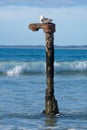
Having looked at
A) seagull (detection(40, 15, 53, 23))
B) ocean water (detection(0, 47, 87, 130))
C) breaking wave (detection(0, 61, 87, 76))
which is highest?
seagull (detection(40, 15, 53, 23))

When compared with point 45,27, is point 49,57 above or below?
below

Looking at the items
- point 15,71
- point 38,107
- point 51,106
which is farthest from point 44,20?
point 15,71

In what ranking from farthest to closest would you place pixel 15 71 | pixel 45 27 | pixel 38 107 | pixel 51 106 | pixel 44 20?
pixel 15 71 < pixel 38 107 < pixel 51 106 < pixel 44 20 < pixel 45 27

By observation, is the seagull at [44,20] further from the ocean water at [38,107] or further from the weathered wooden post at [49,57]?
the ocean water at [38,107]

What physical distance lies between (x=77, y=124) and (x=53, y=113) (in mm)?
1495

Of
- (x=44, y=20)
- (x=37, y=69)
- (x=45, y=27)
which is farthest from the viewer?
(x=37, y=69)

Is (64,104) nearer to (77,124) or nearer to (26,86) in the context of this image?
(77,124)

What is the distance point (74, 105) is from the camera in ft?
64.1

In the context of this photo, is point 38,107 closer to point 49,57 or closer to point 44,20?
point 49,57

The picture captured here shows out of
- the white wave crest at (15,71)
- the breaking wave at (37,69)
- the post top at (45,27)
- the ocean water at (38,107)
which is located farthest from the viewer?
the breaking wave at (37,69)

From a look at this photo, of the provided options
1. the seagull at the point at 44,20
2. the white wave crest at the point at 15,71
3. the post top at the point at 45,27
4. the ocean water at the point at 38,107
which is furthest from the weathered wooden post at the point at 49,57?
the white wave crest at the point at 15,71

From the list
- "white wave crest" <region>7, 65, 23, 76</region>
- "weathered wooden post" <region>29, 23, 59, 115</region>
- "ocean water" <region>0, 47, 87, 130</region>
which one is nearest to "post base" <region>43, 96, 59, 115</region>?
"weathered wooden post" <region>29, 23, 59, 115</region>

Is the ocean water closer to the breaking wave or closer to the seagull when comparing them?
the seagull

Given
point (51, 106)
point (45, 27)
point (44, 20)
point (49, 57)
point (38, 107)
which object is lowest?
point (38, 107)
